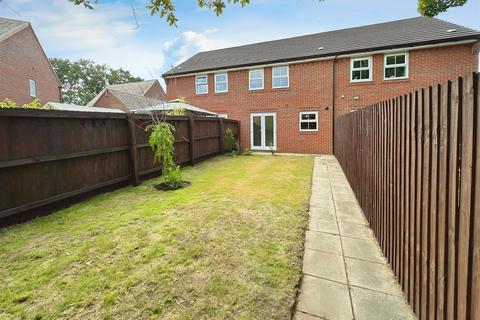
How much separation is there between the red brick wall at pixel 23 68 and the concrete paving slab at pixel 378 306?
24768 millimetres

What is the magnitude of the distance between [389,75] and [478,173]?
13.2 metres

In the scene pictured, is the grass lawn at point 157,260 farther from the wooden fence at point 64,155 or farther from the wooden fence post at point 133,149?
the wooden fence post at point 133,149

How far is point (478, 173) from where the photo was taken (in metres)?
1.16

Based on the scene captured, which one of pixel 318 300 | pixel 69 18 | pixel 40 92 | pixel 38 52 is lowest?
pixel 318 300

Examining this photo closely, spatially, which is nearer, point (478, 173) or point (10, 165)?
point (478, 173)

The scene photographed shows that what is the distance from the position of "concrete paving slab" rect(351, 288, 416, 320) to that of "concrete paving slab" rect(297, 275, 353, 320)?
8 centimetres

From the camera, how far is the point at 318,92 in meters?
13.2

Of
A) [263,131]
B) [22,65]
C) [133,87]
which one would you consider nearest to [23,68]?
[22,65]

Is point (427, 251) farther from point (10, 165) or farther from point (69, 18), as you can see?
point (10, 165)

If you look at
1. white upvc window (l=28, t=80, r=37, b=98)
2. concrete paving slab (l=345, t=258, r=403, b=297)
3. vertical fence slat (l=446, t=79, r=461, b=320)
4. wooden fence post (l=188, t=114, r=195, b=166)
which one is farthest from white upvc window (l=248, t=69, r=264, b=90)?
white upvc window (l=28, t=80, r=37, b=98)

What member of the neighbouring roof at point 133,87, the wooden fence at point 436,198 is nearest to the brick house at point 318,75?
the wooden fence at point 436,198

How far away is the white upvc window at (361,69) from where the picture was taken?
40.1 feet

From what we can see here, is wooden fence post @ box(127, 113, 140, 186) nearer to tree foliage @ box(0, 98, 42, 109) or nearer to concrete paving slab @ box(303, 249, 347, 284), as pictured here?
tree foliage @ box(0, 98, 42, 109)

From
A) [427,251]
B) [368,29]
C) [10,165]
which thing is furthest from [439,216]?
[368,29]
